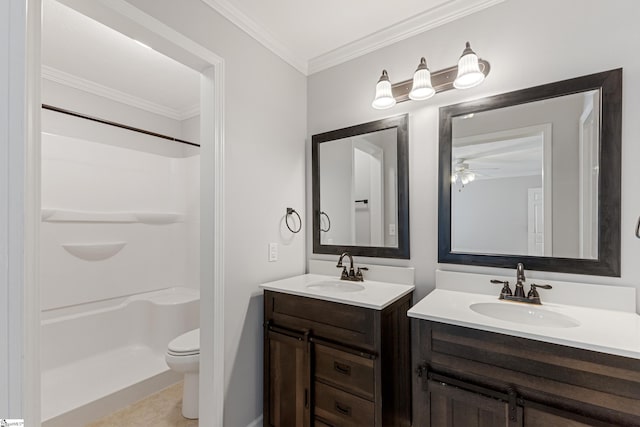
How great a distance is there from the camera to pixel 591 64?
53.3 inches

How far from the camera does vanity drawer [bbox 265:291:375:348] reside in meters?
1.41

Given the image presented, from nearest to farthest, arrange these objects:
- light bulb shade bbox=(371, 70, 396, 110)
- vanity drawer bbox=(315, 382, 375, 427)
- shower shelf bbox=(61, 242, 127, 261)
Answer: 1. vanity drawer bbox=(315, 382, 375, 427)
2. light bulb shade bbox=(371, 70, 396, 110)
3. shower shelf bbox=(61, 242, 127, 261)

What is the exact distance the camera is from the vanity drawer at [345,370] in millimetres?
1375

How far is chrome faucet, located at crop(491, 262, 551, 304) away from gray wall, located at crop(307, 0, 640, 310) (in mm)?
90

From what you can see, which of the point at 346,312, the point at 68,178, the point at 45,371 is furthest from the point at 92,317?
the point at 346,312

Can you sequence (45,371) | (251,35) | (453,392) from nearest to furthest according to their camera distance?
(453,392)
(251,35)
(45,371)

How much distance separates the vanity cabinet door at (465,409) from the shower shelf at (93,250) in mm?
2776

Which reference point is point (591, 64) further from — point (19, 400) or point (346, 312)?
point (19, 400)

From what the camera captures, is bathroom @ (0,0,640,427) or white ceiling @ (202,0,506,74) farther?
white ceiling @ (202,0,506,74)

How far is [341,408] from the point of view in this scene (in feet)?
4.76

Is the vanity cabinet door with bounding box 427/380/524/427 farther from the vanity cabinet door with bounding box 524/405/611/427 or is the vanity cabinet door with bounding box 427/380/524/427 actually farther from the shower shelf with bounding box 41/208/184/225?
the shower shelf with bounding box 41/208/184/225

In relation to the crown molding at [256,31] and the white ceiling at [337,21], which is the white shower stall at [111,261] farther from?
the white ceiling at [337,21]

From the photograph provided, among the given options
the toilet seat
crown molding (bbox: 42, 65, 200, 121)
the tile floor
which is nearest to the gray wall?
the toilet seat

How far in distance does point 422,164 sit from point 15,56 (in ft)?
5.70
